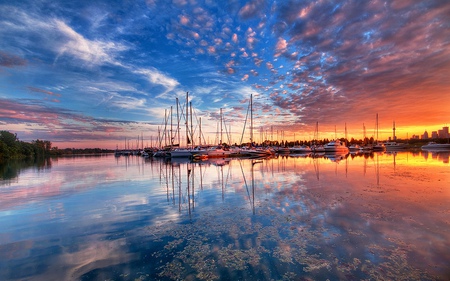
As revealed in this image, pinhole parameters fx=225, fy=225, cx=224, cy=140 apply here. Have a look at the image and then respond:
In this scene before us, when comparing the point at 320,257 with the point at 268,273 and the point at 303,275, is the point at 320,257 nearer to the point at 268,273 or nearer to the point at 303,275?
the point at 303,275

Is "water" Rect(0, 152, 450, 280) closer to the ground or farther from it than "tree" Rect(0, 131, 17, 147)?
closer to the ground

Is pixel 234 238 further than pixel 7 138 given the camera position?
No

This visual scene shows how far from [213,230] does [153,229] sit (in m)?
2.26

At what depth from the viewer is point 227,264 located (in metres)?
5.57

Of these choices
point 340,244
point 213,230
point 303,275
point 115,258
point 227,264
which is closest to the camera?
point 303,275

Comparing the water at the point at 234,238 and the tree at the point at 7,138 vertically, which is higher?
the tree at the point at 7,138

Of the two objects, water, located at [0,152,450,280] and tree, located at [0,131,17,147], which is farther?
tree, located at [0,131,17,147]

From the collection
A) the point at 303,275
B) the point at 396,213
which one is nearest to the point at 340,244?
the point at 303,275

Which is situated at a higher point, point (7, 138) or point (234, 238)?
point (7, 138)

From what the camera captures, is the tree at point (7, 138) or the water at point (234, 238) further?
the tree at point (7, 138)

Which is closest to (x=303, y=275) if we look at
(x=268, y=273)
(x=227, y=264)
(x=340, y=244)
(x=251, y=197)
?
(x=268, y=273)

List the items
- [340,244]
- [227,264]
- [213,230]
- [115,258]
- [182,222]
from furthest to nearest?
[182,222] → [213,230] → [340,244] → [115,258] → [227,264]

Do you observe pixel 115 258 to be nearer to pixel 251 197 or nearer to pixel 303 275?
pixel 303 275

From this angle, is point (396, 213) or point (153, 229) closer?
point (153, 229)
